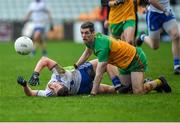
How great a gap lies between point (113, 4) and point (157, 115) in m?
5.82

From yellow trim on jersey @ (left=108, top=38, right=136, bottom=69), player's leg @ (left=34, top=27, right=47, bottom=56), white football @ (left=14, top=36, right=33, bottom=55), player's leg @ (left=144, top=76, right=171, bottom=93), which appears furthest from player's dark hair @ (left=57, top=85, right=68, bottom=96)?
player's leg @ (left=34, top=27, right=47, bottom=56)

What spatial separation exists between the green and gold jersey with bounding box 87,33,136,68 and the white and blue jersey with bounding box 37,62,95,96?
0.48 m

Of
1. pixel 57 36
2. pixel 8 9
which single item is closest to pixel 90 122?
pixel 57 36

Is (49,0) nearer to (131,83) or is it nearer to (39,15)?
(39,15)

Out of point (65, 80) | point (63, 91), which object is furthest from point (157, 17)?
point (63, 91)

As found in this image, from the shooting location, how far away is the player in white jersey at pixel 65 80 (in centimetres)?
1261

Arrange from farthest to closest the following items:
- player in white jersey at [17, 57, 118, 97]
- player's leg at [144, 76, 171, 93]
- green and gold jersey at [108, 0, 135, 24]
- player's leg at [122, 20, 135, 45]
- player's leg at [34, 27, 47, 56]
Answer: player's leg at [34, 27, 47, 56], green and gold jersey at [108, 0, 135, 24], player's leg at [122, 20, 135, 45], player's leg at [144, 76, 171, 93], player in white jersey at [17, 57, 118, 97]

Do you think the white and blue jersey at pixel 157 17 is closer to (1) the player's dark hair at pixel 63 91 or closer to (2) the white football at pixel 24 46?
(2) the white football at pixel 24 46

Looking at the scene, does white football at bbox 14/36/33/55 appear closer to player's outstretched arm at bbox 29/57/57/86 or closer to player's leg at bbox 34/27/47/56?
player's outstretched arm at bbox 29/57/57/86

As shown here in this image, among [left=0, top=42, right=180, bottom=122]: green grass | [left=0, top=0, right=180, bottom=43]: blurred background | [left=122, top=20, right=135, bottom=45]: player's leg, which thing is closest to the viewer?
[left=0, top=42, right=180, bottom=122]: green grass

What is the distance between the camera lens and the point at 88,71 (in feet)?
42.7

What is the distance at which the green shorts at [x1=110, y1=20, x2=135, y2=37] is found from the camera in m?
16.2

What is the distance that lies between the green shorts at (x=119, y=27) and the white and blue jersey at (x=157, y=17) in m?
0.79

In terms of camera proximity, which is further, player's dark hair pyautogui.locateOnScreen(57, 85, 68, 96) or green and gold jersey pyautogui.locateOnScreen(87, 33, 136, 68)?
player's dark hair pyautogui.locateOnScreen(57, 85, 68, 96)
